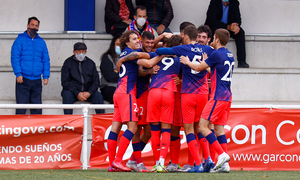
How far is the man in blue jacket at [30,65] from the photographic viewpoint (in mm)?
11000

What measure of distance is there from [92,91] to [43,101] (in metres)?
1.32

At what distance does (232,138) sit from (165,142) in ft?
5.32

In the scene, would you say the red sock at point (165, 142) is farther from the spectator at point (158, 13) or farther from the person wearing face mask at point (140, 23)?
the spectator at point (158, 13)

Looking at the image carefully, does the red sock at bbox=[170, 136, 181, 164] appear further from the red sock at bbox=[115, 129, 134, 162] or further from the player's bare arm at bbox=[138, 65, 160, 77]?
the player's bare arm at bbox=[138, 65, 160, 77]

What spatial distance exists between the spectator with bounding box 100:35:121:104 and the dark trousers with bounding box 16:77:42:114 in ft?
4.17

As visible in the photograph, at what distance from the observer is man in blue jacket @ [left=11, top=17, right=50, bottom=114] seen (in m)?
11.0

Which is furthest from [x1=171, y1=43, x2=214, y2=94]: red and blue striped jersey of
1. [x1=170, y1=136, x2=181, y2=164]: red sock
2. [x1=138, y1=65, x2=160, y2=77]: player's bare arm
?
[x1=170, y1=136, x2=181, y2=164]: red sock

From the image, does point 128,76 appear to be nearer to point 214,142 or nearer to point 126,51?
point 126,51

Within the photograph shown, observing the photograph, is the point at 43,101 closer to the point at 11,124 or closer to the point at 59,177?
the point at 11,124

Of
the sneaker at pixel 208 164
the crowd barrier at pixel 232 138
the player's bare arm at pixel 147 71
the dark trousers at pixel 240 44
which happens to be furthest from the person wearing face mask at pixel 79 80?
the sneaker at pixel 208 164

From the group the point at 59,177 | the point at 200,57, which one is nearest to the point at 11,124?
the point at 59,177

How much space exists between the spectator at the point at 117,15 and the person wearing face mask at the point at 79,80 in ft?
4.17

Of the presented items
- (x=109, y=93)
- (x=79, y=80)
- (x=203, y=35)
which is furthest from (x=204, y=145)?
(x=79, y=80)

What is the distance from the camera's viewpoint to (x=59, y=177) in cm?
727
